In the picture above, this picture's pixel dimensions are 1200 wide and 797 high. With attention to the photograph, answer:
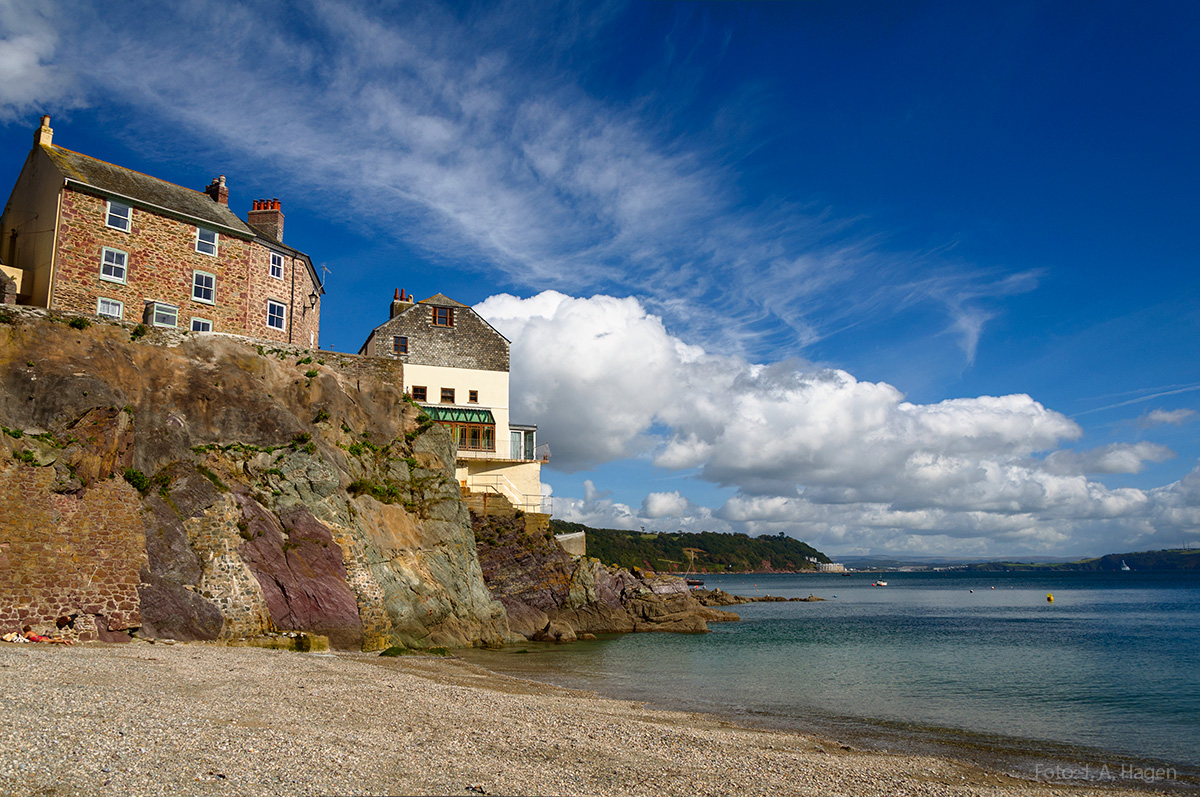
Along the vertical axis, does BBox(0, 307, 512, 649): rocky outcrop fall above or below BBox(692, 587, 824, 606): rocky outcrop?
above

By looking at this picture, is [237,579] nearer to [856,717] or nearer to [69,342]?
[69,342]

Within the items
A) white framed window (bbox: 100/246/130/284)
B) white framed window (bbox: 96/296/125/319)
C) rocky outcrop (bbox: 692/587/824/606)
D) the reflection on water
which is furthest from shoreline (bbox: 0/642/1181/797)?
rocky outcrop (bbox: 692/587/824/606)

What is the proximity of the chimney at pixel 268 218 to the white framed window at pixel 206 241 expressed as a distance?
3.93m

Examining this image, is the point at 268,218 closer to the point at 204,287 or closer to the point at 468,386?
the point at 204,287

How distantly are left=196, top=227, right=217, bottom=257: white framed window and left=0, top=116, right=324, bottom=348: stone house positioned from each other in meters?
0.05

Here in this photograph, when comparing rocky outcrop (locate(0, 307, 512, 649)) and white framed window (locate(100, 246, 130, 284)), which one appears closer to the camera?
rocky outcrop (locate(0, 307, 512, 649))

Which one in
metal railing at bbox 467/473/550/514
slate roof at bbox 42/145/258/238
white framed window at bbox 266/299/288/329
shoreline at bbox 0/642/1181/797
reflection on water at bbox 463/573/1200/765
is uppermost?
slate roof at bbox 42/145/258/238

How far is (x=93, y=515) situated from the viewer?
21000mm

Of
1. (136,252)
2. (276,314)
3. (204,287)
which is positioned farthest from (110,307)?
(276,314)

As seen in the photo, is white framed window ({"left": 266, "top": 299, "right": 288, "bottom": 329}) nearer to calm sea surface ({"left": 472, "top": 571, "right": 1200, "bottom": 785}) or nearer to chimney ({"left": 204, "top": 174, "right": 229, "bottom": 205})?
chimney ({"left": 204, "top": 174, "right": 229, "bottom": 205})

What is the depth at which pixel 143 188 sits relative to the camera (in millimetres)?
34312

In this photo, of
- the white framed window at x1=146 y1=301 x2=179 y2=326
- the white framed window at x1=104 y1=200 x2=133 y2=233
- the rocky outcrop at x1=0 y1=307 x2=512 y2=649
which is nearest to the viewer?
the rocky outcrop at x1=0 y1=307 x2=512 y2=649

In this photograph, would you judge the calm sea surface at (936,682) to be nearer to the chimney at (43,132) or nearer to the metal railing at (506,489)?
the metal railing at (506,489)

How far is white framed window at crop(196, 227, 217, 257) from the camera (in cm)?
3472
